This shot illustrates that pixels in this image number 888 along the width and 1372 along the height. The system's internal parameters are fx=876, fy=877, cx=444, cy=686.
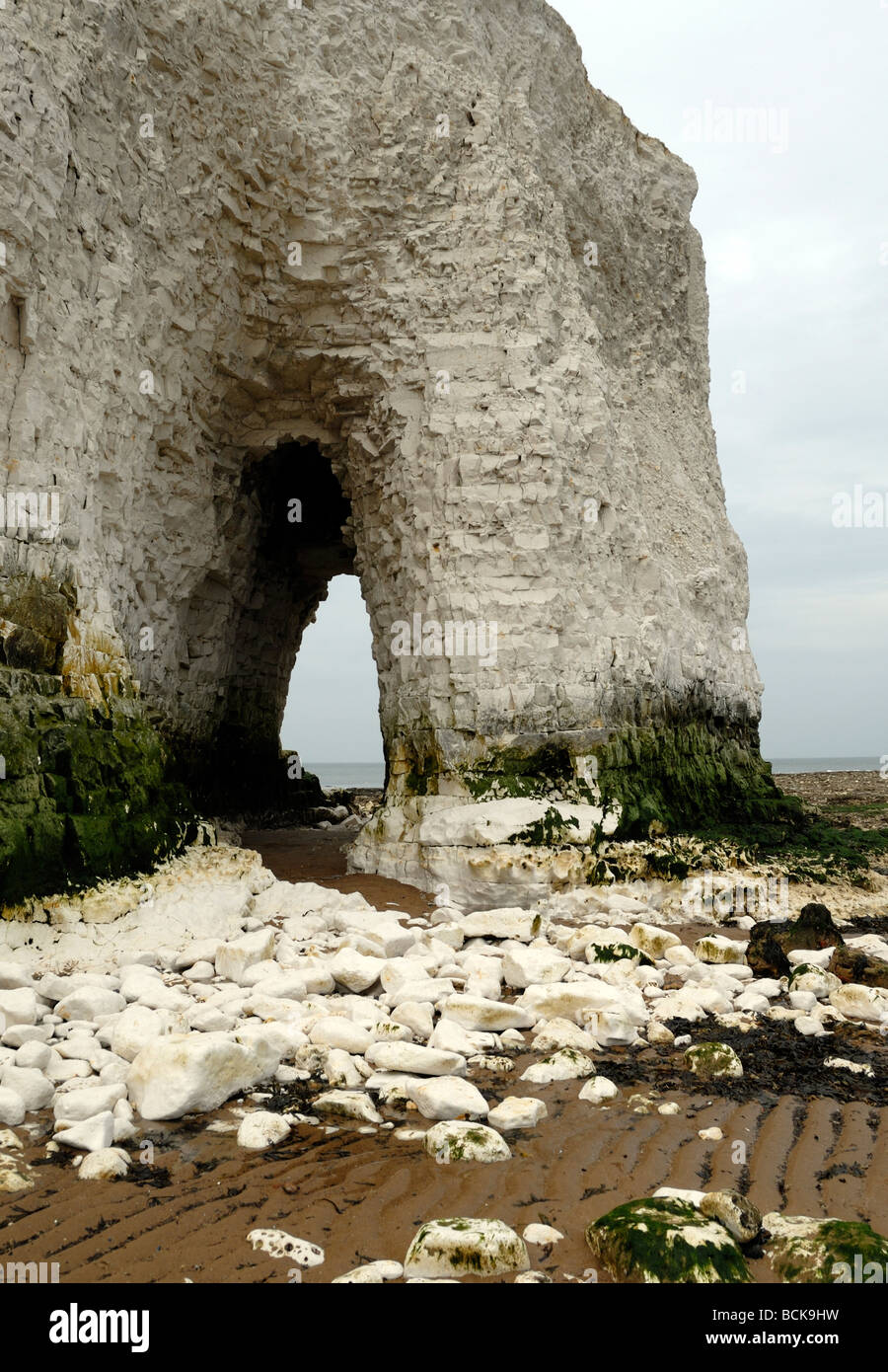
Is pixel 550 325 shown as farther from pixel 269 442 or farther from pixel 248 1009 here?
pixel 248 1009

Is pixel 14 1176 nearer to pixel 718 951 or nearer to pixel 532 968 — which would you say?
pixel 532 968

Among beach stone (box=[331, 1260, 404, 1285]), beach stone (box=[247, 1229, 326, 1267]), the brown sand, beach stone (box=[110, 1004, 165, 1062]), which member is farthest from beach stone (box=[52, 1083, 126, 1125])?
beach stone (box=[331, 1260, 404, 1285])

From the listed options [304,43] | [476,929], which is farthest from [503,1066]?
[304,43]

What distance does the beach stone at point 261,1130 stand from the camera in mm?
3510

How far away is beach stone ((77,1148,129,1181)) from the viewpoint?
10.4 ft

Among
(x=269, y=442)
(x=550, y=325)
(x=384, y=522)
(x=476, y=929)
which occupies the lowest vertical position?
(x=476, y=929)

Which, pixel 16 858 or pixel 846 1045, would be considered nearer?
pixel 846 1045

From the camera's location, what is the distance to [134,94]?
28.2ft

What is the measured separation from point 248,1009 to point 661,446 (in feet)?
38.5

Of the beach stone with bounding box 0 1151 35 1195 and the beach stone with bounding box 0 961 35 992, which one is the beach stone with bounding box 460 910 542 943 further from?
the beach stone with bounding box 0 1151 35 1195

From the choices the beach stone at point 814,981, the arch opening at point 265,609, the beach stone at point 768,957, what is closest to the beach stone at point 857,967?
the beach stone at point 814,981

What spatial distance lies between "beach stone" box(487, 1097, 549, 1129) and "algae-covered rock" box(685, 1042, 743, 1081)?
3.26 feet

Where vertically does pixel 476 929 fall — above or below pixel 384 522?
below
